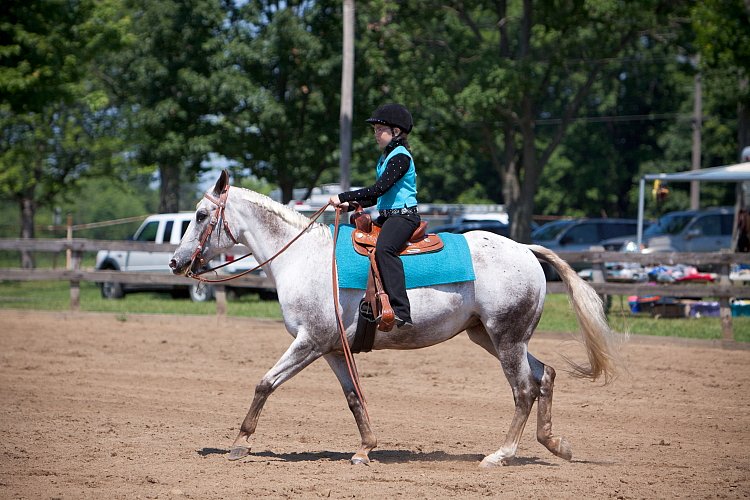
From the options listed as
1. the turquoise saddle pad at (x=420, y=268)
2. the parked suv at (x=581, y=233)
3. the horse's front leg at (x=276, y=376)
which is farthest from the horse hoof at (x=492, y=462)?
the parked suv at (x=581, y=233)

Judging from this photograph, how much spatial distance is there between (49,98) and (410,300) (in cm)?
1978

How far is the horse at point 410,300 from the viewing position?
7133 mm

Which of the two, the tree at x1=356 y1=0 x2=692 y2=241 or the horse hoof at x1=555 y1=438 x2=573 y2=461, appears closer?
the horse hoof at x1=555 y1=438 x2=573 y2=461

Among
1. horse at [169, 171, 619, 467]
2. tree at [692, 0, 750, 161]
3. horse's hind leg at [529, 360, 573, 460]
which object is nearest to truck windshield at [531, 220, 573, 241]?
tree at [692, 0, 750, 161]

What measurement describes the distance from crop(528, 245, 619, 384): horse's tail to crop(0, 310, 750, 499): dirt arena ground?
8.3 inches

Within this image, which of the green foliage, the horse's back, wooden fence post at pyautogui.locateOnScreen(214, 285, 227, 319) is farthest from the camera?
the green foliage

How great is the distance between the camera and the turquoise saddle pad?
721 centimetres

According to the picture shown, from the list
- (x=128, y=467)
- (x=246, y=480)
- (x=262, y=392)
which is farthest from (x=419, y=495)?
(x=128, y=467)

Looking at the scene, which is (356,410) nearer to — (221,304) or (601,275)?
(601,275)

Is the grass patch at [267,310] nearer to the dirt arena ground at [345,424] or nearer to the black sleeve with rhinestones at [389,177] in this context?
the dirt arena ground at [345,424]

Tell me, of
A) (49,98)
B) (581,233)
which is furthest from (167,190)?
(581,233)

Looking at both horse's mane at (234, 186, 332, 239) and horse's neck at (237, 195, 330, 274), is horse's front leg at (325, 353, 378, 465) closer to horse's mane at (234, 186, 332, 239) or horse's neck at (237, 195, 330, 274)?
horse's neck at (237, 195, 330, 274)

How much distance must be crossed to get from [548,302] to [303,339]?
48.3ft

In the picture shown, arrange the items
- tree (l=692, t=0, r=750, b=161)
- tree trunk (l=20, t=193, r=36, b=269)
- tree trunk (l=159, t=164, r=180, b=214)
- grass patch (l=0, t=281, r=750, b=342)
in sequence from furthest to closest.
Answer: tree trunk (l=159, t=164, r=180, b=214) < tree trunk (l=20, t=193, r=36, b=269) < tree (l=692, t=0, r=750, b=161) < grass patch (l=0, t=281, r=750, b=342)
